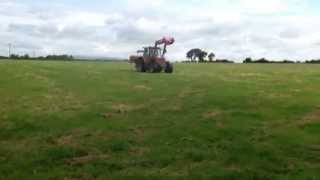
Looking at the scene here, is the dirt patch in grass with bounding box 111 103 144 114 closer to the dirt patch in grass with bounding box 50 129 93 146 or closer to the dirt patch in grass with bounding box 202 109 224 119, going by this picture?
the dirt patch in grass with bounding box 202 109 224 119

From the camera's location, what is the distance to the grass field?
16359 mm

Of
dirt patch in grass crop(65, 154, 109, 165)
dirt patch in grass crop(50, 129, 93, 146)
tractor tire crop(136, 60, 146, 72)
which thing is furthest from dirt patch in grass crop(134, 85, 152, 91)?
tractor tire crop(136, 60, 146, 72)

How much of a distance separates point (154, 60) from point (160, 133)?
37737 millimetres

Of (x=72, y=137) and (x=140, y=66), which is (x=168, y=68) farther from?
(x=72, y=137)

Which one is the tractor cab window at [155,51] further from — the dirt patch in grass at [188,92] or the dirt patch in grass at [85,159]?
the dirt patch in grass at [85,159]

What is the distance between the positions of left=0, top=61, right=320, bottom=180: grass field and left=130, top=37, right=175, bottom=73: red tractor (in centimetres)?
2326

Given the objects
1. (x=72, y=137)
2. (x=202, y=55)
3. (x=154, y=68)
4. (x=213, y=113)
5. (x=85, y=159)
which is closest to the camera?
(x=85, y=159)

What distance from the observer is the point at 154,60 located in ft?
191

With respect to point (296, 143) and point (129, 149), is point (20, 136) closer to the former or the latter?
point (129, 149)

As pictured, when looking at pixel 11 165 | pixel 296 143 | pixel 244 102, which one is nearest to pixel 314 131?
pixel 296 143

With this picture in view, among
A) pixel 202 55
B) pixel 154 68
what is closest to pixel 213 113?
pixel 154 68

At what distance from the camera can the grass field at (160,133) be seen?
16359 millimetres

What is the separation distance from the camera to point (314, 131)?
2091 cm

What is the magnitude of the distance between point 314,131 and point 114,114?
23.5 ft
